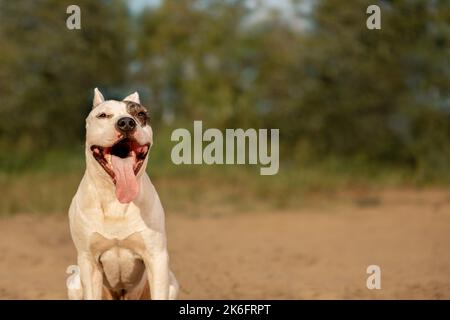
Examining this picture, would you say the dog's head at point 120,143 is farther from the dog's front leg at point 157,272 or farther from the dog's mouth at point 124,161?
the dog's front leg at point 157,272

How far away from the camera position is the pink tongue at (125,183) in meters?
4.21

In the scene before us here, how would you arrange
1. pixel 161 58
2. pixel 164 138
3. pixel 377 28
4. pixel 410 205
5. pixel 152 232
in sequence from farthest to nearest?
pixel 161 58
pixel 164 138
pixel 377 28
pixel 410 205
pixel 152 232

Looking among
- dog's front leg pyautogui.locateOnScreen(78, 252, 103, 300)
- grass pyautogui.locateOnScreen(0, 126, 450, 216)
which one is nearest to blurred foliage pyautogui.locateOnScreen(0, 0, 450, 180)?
grass pyautogui.locateOnScreen(0, 126, 450, 216)

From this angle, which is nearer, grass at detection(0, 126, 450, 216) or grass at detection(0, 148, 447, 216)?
grass at detection(0, 148, 447, 216)

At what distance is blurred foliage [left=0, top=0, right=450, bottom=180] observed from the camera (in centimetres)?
1706

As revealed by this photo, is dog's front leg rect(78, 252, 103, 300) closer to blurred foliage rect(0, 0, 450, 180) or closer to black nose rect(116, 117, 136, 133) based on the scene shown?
black nose rect(116, 117, 136, 133)

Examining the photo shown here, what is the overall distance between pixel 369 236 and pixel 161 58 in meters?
13.8

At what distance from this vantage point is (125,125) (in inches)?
164

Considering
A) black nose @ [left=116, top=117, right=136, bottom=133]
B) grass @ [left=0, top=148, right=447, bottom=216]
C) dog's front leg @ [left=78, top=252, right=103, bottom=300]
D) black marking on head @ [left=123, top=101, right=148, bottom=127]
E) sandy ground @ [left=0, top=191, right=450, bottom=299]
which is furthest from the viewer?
grass @ [left=0, top=148, right=447, bottom=216]

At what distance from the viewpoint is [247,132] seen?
1834 cm

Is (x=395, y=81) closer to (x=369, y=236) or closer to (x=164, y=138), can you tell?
(x=164, y=138)

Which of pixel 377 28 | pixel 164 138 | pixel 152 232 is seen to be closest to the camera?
pixel 152 232

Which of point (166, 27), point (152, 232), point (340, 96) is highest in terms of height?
point (166, 27)
